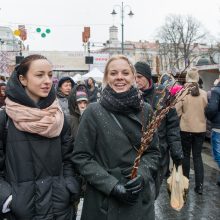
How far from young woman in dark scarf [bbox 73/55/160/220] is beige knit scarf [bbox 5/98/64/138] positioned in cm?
19

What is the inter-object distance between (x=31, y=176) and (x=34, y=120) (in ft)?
1.20

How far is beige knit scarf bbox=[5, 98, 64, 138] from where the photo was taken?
2.59m

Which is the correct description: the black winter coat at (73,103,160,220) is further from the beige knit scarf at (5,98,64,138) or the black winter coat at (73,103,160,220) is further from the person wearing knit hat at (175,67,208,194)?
the person wearing knit hat at (175,67,208,194)

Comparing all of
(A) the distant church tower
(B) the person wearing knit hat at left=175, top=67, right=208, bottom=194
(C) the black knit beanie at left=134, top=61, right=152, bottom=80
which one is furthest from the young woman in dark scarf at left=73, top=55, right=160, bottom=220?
(A) the distant church tower

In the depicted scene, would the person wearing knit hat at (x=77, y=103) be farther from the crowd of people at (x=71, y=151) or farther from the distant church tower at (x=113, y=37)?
the distant church tower at (x=113, y=37)

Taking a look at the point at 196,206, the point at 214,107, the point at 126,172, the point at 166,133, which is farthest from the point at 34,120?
the point at 214,107

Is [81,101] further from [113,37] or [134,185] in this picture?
[113,37]

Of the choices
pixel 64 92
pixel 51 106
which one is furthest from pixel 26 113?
pixel 64 92

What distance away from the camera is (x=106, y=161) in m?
2.68

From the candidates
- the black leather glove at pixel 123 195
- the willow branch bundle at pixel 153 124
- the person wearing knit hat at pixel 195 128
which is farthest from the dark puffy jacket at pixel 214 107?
the black leather glove at pixel 123 195

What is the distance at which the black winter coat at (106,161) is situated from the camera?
8.54ft

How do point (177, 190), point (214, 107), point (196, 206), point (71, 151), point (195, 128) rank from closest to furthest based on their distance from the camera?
point (71, 151), point (177, 190), point (196, 206), point (214, 107), point (195, 128)

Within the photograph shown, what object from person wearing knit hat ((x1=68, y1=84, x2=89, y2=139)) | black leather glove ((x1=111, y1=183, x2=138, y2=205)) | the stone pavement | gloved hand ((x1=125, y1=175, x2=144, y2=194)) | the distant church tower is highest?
the distant church tower

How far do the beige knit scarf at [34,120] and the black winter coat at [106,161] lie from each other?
0.19 m
